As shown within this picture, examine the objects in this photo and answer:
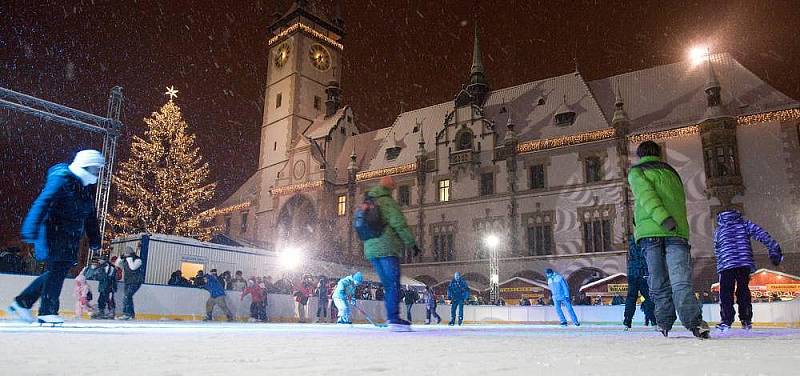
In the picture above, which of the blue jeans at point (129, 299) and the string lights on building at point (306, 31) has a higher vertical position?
the string lights on building at point (306, 31)

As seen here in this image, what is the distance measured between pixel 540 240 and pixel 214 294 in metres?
22.4

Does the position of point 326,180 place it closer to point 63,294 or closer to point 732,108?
point 732,108

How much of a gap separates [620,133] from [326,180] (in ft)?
68.0

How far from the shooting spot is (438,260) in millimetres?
37188

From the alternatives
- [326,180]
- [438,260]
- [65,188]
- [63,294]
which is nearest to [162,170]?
[326,180]

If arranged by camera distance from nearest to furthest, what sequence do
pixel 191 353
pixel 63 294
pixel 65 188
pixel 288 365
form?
pixel 288 365 → pixel 191 353 → pixel 65 188 → pixel 63 294

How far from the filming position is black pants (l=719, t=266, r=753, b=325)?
761 cm

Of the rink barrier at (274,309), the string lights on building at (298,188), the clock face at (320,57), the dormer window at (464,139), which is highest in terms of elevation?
the clock face at (320,57)

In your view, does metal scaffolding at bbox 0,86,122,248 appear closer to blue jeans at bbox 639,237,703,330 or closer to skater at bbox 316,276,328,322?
skater at bbox 316,276,328,322

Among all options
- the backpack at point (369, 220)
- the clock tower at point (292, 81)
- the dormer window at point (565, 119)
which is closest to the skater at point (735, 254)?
the backpack at point (369, 220)

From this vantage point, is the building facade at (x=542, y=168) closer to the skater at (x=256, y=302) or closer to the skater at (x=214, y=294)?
the skater at (x=256, y=302)

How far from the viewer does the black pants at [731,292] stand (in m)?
7.61

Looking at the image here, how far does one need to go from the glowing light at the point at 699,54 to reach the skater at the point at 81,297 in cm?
3436

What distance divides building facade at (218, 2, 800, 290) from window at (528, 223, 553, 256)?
7cm
